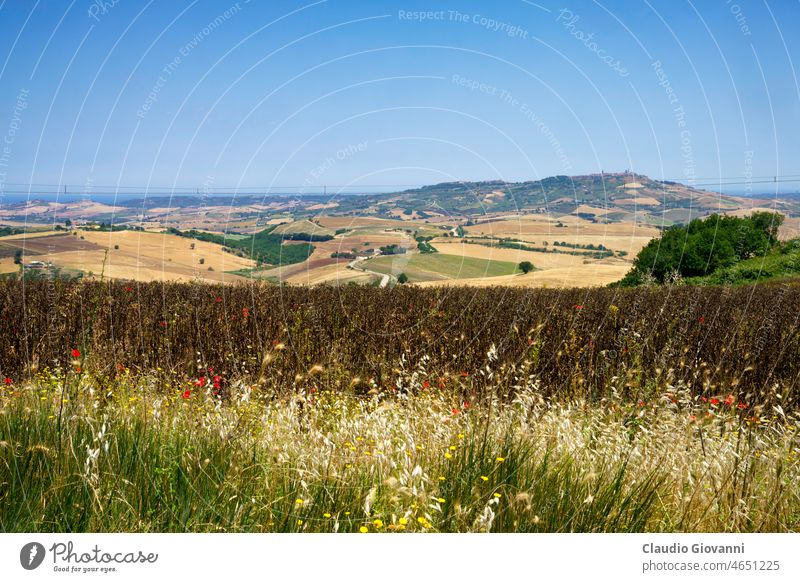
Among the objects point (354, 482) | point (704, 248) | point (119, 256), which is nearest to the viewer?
point (354, 482)

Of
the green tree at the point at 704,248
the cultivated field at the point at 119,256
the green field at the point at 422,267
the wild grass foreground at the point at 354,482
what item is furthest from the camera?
the green tree at the point at 704,248

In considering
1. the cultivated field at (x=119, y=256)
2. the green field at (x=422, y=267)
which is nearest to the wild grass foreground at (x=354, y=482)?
the cultivated field at (x=119, y=256)

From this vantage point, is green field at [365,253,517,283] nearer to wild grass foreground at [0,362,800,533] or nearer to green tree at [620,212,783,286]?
wild grass foreground at [0,362,800,533]

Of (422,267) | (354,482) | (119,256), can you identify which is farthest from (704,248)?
(354,482)

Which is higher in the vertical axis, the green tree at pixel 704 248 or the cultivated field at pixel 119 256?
the cultivated field at pixel 119 256

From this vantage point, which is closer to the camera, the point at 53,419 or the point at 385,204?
the point at 53,419

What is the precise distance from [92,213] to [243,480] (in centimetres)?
486

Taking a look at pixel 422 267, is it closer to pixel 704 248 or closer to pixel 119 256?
pixel 119 256

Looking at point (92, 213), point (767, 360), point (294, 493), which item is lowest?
point (767, 360)

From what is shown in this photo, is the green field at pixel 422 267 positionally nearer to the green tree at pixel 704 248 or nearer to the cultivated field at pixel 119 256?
the cultivated field at pixel 119 256

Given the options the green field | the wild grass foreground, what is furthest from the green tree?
the wild grass foreground

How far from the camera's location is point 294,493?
139 inches

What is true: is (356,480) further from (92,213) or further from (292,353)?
(92,213)
